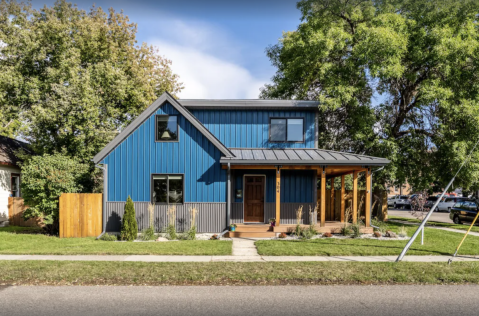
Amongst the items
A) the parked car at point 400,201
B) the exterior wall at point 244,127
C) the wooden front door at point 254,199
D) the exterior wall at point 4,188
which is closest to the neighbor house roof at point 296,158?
the exterior wall at point 244,127

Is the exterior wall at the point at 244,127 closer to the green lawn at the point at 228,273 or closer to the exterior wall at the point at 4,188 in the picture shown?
the green lawn at the point at 228,273

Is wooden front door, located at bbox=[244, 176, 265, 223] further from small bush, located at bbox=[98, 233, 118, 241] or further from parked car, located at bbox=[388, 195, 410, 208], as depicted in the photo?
parked car, located at bbox=[388, 195, 410, 208]

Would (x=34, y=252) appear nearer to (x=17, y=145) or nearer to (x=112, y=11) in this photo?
(x=17, y=145)

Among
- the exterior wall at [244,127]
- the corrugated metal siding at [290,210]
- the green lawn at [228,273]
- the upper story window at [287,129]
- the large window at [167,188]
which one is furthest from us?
the upper story window at [287,129]

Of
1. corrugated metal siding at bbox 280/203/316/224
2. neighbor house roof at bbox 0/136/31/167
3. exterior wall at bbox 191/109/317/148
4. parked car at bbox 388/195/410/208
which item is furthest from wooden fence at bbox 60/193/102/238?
parked car at bbox 388/195/410/208

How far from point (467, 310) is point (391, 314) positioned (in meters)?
1.42

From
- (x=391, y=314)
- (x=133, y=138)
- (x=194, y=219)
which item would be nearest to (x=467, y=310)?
(x=391, y=314)

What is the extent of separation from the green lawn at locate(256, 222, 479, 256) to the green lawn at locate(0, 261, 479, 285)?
1.69m

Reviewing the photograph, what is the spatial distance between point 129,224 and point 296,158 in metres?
7.60

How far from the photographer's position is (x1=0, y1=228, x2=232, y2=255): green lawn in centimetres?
1095

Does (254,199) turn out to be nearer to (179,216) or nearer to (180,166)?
(179,216)

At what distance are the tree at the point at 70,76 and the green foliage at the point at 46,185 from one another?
2.41 metres

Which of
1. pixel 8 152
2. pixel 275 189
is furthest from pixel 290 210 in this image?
pixel 8 152

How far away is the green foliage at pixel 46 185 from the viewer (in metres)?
15.1
